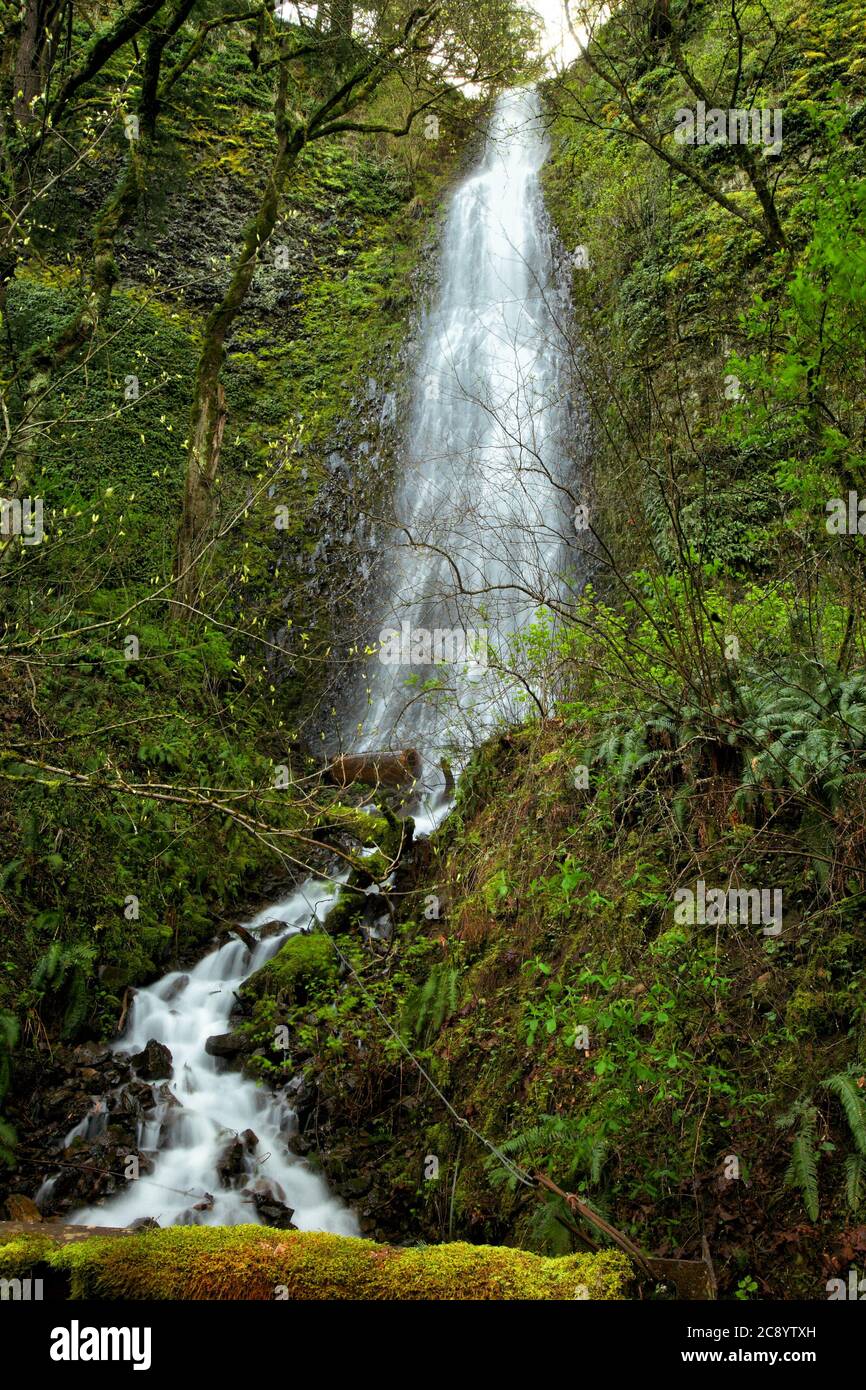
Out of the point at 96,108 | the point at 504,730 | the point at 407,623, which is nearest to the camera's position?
the point at 504,730

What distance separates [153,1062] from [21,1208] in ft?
5.33

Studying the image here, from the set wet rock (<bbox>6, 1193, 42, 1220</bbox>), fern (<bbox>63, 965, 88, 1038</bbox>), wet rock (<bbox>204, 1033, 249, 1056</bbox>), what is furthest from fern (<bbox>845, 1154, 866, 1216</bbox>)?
fern (<bbox>63, 965, 88, 1038</bbox>)

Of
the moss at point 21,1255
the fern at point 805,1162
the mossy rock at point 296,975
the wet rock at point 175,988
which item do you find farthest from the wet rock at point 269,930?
the moss at point 21,1255

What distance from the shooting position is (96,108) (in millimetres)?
18797

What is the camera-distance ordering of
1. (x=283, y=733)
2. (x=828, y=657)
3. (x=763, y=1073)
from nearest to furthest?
(x=763, y=1073) < (x=828, y=657) < (x=283, y=733)

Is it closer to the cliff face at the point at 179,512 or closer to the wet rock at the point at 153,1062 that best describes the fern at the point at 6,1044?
the cliff face at the point at 179,512

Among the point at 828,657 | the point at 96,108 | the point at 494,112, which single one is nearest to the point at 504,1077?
the point at 828,657

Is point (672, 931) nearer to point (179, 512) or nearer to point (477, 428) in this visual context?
point (179, 512)

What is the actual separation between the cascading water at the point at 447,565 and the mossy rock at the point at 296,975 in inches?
14.4

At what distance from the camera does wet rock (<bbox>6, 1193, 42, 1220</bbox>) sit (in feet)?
19.9

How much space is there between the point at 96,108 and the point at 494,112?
10379mm

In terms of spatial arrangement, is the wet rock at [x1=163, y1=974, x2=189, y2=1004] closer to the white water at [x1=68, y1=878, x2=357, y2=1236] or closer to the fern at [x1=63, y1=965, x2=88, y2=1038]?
the white water at [x1=68, y1=878, x2=357, y2=1236]
